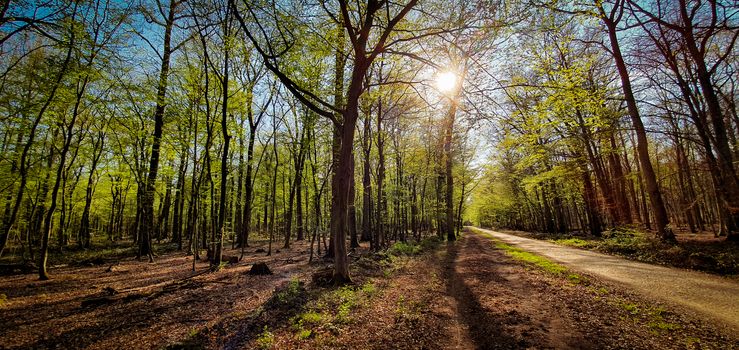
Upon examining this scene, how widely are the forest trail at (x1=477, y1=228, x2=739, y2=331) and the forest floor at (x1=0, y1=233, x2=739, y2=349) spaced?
40 centimetres

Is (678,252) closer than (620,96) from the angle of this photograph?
Yes

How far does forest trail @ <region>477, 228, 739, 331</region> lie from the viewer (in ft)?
16.4

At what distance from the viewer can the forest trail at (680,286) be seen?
4.99 metres

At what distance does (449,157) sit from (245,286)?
16649 mm

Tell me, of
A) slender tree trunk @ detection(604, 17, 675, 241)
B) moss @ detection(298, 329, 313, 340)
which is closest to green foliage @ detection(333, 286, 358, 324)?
moss @ detection(298, 329, 313, 340)

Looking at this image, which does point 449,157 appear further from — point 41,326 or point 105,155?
point 105,155

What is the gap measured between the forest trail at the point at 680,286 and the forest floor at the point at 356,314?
1.31ft

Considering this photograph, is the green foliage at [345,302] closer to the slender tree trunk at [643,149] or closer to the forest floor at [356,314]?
the forest floor at [356,314]

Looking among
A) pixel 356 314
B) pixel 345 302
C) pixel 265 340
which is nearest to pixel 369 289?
pixel 345 302

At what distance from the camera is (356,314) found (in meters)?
5.48

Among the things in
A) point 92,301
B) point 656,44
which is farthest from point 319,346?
point 656,44

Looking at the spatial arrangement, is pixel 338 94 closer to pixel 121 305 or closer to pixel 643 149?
pixel 121 305

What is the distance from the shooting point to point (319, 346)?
164 inches

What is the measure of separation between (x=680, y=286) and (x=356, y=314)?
787 cm
